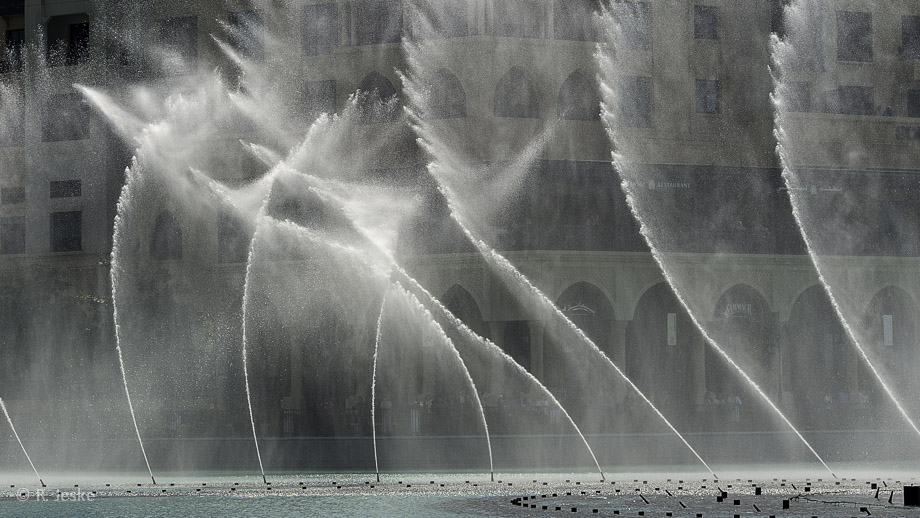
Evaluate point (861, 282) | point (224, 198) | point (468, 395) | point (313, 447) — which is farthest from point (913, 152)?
point (313, 447)

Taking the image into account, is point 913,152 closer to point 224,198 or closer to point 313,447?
point 224,198

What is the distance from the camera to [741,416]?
5350cm

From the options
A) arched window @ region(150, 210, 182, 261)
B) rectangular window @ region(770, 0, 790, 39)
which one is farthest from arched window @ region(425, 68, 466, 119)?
rectangular window @ region(770, 0, 790, 39)

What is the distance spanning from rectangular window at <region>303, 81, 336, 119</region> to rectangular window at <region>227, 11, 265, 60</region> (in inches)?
93.7

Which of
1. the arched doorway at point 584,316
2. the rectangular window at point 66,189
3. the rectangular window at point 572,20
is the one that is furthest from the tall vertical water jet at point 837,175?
the rectangular window at point 66,189

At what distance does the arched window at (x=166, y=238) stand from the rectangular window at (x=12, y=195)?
864 cm

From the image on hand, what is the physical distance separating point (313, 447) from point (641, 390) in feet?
71.8

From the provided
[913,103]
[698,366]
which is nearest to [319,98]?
[698,366]

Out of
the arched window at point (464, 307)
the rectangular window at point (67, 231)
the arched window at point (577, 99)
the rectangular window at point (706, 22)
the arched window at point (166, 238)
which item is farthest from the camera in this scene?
the rectangular window at point (67, 231)

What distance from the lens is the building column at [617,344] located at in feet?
200

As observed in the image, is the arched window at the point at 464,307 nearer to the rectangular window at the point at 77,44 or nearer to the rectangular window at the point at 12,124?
the rectangular window at the point at 77,44

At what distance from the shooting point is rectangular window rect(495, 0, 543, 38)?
60.6m

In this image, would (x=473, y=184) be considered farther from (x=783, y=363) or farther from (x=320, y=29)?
(x=783, y=363)

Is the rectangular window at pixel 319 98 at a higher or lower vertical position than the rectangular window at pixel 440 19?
lower
